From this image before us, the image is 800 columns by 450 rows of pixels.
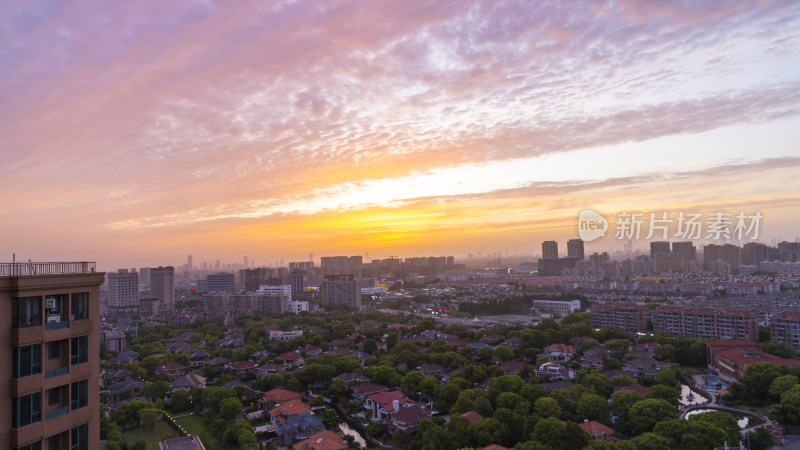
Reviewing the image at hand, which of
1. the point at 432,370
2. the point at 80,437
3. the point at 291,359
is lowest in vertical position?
the point at 291,359

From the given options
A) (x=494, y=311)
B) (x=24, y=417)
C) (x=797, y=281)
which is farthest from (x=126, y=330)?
(x=797, y=281)

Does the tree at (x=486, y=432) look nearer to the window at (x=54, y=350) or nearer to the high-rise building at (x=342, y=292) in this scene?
the window at (x=54, y=350)

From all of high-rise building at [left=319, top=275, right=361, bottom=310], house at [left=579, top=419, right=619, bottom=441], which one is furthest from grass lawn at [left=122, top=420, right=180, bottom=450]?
high-rise building at [left=319, top=275, right=361, bottom=310]

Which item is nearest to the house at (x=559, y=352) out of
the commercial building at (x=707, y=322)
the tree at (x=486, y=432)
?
the commercial building at (x=707, y=322)

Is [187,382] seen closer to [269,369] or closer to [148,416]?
[269,369]

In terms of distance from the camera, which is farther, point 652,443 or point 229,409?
point 229,409

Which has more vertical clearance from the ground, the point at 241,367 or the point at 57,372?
the point at 57,372

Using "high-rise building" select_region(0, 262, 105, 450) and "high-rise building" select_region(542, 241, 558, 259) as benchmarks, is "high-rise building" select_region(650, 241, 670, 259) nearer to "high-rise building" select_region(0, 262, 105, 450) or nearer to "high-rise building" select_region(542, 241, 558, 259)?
"high-rise building" select_region(542, 241, 558, 259)

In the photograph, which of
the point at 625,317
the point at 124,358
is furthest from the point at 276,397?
the point at 625,317
